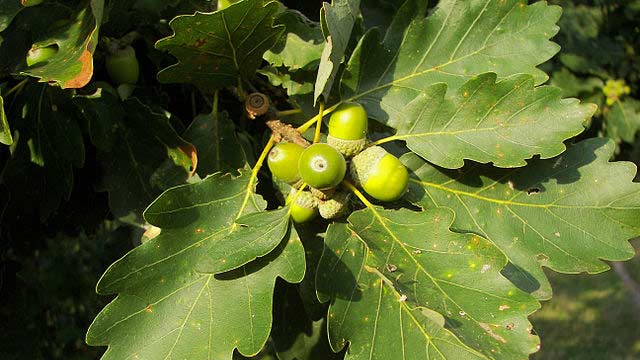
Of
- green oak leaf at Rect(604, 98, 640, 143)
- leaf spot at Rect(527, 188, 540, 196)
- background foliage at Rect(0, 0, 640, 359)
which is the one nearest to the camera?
background foliage at Rect(0, 0, 640, 359)

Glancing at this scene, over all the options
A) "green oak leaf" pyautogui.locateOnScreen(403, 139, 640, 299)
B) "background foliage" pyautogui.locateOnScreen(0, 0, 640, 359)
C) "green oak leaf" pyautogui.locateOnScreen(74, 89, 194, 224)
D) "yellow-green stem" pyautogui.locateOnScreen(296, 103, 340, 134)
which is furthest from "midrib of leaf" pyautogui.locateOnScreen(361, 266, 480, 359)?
"green oak leaf" pyautogui.locateOnScreen(74, 89, 194, 224)

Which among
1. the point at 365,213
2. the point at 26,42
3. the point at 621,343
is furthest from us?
the point at 621,343

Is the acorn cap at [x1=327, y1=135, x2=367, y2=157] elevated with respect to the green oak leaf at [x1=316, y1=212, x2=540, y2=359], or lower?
elevated

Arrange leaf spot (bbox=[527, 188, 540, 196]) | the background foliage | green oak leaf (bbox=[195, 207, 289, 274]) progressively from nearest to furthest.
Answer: green oak leaf (bbox=[195, 207, 289, 274]), the background foliage, leaf spot (bbox=[527, 188, 540, 196])

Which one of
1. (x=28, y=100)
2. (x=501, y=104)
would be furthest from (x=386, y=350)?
(x=28, y=100)

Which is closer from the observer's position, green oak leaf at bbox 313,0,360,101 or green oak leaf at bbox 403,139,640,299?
green oak leaf at bbox 313,0,360,101

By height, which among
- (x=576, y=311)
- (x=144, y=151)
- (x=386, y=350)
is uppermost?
(x=144, y=151)

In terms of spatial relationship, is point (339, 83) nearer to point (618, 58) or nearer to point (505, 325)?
point (505, 325)

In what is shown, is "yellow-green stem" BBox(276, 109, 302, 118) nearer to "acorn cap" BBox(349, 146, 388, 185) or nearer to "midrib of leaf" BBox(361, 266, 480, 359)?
"acorn cap" BBox(349, 146, 388, 185)
